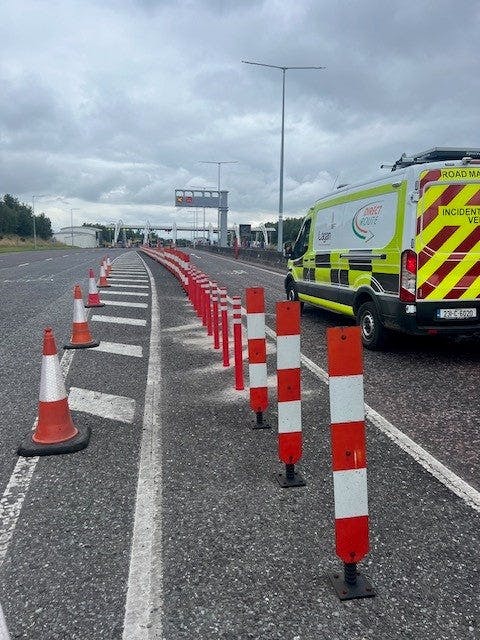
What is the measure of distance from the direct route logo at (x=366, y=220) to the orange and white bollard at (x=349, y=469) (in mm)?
5548

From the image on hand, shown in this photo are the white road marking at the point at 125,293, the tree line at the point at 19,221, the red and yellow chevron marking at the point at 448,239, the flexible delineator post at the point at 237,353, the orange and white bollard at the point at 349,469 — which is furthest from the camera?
the tree line at the point at 19,221

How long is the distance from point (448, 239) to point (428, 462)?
362 cm

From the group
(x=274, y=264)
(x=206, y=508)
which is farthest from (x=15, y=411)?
(x=274, y=264)

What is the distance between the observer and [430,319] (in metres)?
6.89

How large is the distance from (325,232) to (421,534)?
718 centimetres

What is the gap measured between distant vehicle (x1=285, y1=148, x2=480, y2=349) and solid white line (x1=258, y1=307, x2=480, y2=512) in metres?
2.13

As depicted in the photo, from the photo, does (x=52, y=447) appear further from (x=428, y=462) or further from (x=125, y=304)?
(x=125, y=304)

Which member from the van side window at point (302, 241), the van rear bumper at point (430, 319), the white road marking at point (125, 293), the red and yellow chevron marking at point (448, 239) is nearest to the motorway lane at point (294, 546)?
the van rear bumper at point (430, 319)

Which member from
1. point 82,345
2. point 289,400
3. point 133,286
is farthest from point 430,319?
point 133,286

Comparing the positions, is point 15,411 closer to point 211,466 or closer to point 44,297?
point 211,466

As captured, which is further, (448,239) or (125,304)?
(125,304)

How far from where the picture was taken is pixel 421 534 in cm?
313

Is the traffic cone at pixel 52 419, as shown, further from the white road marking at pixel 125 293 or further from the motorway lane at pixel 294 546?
the white road marking at pixel 125 293

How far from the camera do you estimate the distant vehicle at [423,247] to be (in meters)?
6.73
